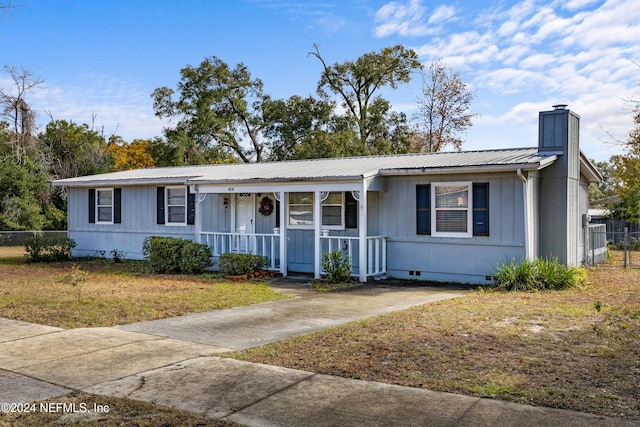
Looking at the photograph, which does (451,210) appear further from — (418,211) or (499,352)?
(499,352)

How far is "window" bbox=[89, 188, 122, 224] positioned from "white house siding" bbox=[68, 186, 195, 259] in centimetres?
19

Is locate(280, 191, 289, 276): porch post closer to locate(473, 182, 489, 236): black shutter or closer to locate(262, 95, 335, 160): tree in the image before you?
locate(473, 182, 489, 236): black shutter

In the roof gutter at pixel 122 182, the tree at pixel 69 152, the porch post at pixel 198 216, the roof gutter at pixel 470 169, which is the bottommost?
the porch post at pixel 198 216

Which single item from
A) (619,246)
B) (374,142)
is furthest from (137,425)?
(374,142)

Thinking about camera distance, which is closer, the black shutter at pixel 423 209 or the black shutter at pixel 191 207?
the black shutter at pixel 423 209

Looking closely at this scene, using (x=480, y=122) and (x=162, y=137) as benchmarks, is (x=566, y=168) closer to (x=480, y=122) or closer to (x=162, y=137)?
(x=480, y=122)

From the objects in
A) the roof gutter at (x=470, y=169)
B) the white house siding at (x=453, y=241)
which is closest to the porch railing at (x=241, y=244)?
the white house siding at (x=453, y=241)

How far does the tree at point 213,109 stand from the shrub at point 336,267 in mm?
21806

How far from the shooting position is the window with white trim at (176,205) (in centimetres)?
1778

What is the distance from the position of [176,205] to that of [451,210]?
353 inches

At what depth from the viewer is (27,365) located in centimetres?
616

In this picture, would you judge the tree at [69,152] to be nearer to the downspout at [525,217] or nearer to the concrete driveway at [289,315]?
the concrete driveway at [289,315]

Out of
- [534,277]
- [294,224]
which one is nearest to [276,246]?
[294,224]

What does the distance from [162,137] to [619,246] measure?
24.9m
